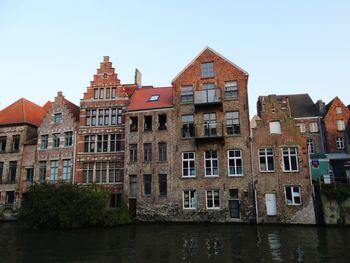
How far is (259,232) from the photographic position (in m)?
19.1

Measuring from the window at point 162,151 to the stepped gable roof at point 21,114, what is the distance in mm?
17077

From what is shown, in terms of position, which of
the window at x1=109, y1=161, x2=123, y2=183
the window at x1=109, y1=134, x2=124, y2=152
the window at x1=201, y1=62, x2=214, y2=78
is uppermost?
the window at x1=201, y1=62, x2=214, y2=78

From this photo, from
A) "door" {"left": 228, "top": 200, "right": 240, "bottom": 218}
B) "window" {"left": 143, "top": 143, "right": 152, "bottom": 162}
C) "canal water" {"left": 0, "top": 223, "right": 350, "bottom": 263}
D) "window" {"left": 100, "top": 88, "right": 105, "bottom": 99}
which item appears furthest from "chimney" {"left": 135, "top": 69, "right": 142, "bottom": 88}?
"canal water" {"left": 0, "top": 223, "right": 350, "bottom": 263}

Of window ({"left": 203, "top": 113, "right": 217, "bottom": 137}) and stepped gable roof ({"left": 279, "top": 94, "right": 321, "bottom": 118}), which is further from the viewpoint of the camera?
stepped gable roof ({"left": 279, "top": 94, "right": 321, "bottom": 118})

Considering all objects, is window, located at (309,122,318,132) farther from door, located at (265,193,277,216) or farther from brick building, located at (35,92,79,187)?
brick building, located at (35,92,79,187)

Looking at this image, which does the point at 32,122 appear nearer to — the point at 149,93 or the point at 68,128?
the point at 68,128

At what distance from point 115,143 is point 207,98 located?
34.6 feet

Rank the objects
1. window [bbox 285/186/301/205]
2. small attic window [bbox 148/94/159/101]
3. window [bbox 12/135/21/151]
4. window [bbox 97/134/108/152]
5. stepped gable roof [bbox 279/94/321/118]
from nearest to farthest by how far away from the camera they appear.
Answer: window [bbox 285/186/301/205] < window [bbox 97/134/108/152] < small attic window [bbox 148/94/159/101] < window [bbox 12/135/21/151] < stepped gable roof [bbox 279/94/321/118]

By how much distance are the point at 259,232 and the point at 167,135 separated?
12.2m

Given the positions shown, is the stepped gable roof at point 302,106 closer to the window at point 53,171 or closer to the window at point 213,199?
the window at point 213,199

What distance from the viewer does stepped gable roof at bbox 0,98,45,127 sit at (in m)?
33.6

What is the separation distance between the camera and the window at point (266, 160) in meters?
24.2

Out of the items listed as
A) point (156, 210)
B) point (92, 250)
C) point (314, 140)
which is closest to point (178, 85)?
point (156, 210)

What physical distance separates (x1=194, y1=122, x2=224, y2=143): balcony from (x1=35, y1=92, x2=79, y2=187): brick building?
44.3ft
